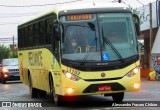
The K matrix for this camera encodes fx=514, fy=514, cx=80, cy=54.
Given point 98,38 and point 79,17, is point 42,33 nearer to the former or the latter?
point 79,17

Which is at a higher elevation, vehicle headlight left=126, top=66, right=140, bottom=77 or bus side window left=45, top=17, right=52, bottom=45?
bus side window left=45, top=17, right=52, bottom=45

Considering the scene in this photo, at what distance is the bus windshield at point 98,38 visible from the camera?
46.2 feet

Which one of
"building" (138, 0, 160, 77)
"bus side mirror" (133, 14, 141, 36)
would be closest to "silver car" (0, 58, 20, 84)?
"building" (138, 0, 160, 77)

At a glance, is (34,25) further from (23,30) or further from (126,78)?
(126,78)

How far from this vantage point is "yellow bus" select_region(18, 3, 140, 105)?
13.9 meters

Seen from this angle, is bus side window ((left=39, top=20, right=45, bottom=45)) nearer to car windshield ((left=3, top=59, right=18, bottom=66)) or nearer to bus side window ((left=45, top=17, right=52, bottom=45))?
bus side window ((left=45, top=17, right=52, bottom=45))

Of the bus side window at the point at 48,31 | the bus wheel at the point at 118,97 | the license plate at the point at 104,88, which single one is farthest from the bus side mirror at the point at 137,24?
the bus side window at the point at 48,31

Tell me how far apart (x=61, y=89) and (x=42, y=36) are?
130 inches

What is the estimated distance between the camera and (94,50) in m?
14.1

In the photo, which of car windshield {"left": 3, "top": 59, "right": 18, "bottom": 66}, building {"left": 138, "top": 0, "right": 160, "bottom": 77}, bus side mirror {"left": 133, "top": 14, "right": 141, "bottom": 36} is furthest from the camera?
building {"left": 138, "top": 0, "right": 160, "bottom": 77}

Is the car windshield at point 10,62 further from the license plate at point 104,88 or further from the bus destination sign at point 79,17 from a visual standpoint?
the license plate at point 104,88

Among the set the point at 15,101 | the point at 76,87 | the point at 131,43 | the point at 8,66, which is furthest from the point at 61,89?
the point at 8,66

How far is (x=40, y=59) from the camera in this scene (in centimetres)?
1730

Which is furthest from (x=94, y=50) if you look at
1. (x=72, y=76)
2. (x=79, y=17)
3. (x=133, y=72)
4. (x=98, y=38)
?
(x=133, y=72)
